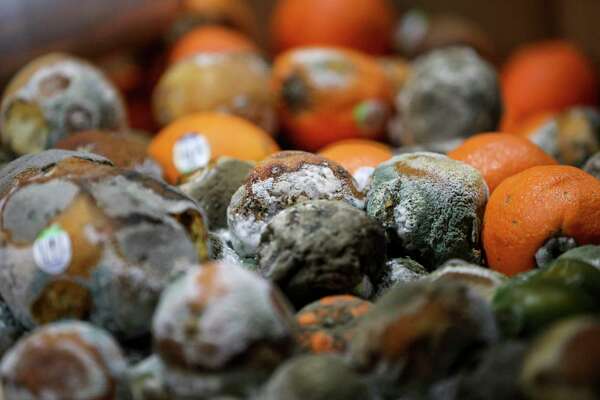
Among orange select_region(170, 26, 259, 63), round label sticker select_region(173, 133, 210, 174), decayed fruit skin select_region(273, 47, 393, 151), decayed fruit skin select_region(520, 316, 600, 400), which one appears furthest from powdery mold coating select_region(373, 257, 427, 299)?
orange select_region(170, 26, 259, 63)

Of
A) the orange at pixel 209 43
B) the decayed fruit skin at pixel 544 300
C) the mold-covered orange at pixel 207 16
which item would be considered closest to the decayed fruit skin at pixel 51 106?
the orange at pixel 209 43

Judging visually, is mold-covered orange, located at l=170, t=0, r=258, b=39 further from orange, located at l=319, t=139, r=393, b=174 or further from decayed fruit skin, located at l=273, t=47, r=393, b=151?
orange, located at l=319, t=139, r=393, b=174

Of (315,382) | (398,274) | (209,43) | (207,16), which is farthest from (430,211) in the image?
(207,16)

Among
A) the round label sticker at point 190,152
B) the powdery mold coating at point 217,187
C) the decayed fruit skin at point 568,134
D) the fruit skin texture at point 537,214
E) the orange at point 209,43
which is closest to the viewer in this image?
the fruit skin texture at point 537,214

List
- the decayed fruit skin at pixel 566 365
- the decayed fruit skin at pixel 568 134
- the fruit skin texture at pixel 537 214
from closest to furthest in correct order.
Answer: the decayed fruit skin at pixel 566 365, the fruit skin texture at pixel 537 214, the decayed fruit skin at pixel 568 134

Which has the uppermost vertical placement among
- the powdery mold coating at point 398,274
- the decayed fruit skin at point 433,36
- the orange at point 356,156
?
the decayed fruit skin at point 433,36

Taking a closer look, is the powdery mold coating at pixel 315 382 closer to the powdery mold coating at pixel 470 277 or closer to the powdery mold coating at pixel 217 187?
the powdery mold coating at pixel 470 277

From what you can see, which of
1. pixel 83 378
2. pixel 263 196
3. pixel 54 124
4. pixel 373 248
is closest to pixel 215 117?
pixel 54 124
